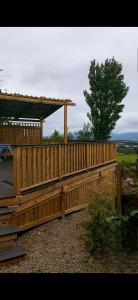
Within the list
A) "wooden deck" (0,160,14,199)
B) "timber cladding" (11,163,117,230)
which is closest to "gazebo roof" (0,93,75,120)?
"wooden deck" (0,160,14,199)

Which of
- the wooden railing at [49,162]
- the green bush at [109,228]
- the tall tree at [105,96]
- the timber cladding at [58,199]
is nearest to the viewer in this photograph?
the green bush at [109,228]

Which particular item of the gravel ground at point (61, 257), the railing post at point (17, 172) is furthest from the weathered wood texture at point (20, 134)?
the railing post at point (17, 172)

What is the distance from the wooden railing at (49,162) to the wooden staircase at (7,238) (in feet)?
1.77

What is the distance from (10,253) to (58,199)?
9.97 feet

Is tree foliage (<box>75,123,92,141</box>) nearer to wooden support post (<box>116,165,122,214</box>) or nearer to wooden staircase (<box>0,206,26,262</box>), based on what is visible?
wooden support post (<box>116,165,122,214</box>)

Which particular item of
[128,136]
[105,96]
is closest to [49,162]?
[128,136]

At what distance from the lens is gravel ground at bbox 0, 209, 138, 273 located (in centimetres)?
488

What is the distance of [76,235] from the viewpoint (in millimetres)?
6688

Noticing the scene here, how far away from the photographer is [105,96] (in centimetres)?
2092

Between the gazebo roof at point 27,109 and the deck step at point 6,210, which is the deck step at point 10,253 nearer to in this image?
the deck step at point 6,210

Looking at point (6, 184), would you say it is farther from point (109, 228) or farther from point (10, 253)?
point (109, 228)

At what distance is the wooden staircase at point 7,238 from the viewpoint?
527 centimetres
